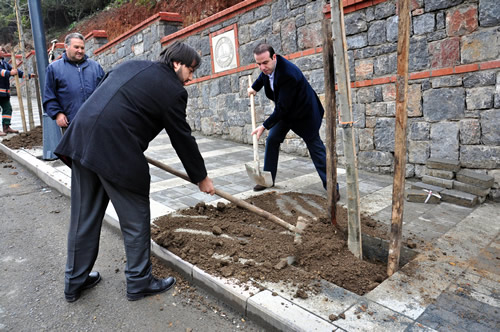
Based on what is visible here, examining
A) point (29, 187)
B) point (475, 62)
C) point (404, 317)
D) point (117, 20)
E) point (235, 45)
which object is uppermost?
point (117, 20)

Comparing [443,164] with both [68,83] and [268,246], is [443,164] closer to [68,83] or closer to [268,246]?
[268,246]

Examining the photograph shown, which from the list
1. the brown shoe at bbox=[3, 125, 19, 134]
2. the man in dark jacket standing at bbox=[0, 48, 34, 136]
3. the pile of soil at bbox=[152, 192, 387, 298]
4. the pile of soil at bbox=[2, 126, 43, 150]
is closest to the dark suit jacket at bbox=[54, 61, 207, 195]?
the pile of soil at bbox=[152, 192, 387, 298]

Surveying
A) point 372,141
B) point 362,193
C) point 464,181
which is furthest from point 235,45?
point 464,181

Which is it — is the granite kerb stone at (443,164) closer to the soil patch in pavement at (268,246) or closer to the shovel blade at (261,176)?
the soil patch in pavement at (268,246)

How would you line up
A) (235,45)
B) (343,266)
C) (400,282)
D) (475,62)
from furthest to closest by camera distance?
1. (235,45)
2. (475,62)
3. (343,266)
4. (400,282)

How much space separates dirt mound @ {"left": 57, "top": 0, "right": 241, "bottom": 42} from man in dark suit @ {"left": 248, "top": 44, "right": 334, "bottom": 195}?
17.7ft

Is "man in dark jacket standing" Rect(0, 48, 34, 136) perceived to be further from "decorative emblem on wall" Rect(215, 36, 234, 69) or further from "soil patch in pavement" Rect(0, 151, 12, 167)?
"decorative emblem on wall" Rect(215, 36, 234, 69)

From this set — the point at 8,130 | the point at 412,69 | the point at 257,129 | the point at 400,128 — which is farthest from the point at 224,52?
the point at 400,128

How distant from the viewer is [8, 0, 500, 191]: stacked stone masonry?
4281mm

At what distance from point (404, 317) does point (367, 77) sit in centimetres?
412

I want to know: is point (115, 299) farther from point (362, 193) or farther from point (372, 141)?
point (372, 141)

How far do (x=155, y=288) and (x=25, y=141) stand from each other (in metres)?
6.92

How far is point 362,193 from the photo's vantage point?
453cm

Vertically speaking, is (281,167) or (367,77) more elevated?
(367,77)
